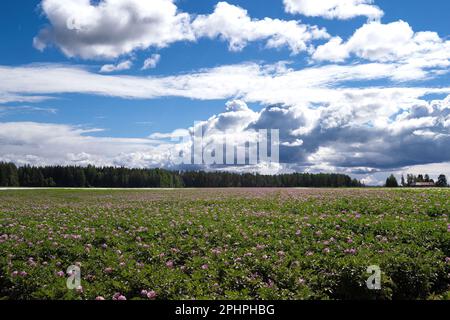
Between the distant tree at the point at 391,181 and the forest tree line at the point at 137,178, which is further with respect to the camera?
the forest tree line at the point at 137,178

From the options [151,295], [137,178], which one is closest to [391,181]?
[137,178]

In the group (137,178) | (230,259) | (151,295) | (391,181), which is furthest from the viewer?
(137,178)

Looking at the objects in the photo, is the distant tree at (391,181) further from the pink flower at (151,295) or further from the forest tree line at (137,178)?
the pink flower at (151,295)

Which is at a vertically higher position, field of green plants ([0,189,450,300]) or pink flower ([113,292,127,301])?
field of green plants ([0,189,450,300])

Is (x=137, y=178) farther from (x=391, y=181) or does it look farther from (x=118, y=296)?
(x=118, y=296)

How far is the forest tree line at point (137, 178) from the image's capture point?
130 meters

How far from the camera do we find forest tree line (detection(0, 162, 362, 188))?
5138 inches

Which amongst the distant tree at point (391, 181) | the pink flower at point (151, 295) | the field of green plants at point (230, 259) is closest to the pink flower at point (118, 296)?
the field of green plants at point (230, 259)

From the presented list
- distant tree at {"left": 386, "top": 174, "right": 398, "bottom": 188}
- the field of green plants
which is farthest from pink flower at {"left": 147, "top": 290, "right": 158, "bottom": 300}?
distant tree at {"left": 386, "top": 174, "right": 398, "bottom": 188}

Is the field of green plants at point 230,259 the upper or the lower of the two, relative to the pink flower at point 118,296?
upper

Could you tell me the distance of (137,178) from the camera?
145 meters

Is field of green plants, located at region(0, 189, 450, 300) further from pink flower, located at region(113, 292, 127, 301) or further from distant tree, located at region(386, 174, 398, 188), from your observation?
distant tree, located at region(386, 174, 398, 188)
